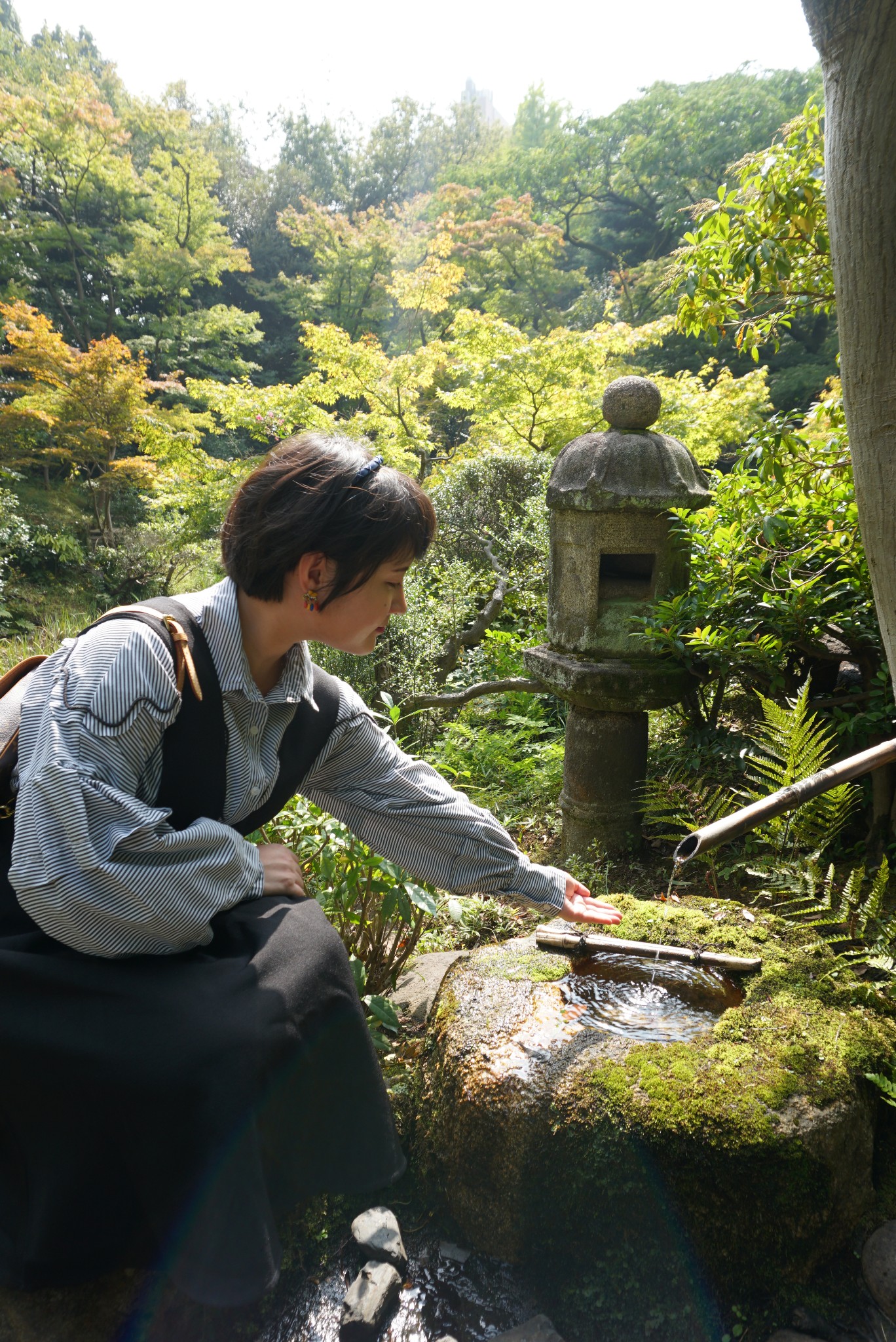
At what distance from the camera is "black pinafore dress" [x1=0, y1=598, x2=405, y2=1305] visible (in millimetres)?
1360

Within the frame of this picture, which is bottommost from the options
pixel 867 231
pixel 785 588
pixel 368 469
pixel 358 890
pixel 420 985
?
pixel 420 985

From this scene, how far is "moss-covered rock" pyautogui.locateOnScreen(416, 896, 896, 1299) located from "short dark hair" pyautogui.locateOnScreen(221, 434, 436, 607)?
1.19 m

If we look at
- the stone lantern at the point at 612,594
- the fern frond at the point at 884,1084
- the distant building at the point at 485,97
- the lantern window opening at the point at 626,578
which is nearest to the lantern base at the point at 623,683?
the stone lantern at the point at 612,594

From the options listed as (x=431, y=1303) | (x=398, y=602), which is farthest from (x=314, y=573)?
(x=431, y=1303)

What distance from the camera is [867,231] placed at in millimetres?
1563

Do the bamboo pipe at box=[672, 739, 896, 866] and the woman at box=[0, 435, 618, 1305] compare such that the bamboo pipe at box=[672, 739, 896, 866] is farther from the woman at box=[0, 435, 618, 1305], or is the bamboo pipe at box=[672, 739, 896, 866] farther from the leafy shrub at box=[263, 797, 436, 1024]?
the woman at box=[0, 435, 618, 1305]

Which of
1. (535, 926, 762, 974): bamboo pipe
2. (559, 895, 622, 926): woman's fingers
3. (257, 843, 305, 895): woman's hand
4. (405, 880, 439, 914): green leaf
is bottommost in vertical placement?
(535, 926, 762, 974): bamboo pipe

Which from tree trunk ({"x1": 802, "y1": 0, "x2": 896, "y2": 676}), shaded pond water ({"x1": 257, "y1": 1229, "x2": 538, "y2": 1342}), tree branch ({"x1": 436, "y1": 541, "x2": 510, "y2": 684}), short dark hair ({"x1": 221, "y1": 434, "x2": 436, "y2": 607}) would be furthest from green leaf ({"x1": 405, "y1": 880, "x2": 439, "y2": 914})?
tree branch ({"x1": 436, "y1": 541, "x2": 510, "y2": 684})

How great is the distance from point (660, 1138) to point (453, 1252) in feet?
2.16

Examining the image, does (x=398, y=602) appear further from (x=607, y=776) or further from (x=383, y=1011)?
(x=607, y=776)

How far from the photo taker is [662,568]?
425cm

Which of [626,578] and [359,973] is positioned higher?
[626,578]

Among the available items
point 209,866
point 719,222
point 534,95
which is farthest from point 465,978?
point 534,95

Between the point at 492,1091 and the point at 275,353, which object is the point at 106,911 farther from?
the point at 275,353
